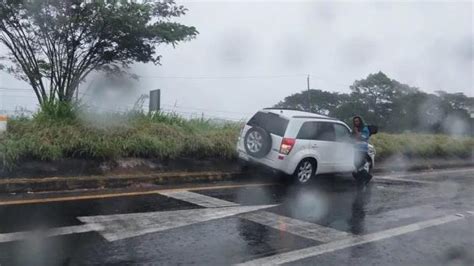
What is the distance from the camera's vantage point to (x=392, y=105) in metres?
14.6

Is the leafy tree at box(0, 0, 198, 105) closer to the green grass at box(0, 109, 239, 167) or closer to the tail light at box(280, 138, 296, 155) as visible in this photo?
the green grass at box(0, 109, 239, 167)

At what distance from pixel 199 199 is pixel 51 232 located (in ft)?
8.78

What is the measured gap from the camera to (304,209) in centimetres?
714

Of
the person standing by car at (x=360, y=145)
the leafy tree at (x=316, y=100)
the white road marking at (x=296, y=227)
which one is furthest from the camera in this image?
the leafy tree at (x=316, y=100)

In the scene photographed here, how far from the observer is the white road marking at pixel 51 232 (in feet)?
16.0

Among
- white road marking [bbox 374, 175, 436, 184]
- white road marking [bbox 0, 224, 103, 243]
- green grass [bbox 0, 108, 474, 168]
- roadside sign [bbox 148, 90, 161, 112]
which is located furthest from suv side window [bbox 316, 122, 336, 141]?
white road marking [bbox 0, 224, 103, 243]

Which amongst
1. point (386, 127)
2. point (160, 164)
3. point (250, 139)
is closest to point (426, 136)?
point (386, 127)

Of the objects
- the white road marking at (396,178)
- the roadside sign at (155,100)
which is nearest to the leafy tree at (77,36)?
the roadside sign at (155,100)

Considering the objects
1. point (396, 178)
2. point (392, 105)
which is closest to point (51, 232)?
point (396, 178)

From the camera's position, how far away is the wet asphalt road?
466 centimetres

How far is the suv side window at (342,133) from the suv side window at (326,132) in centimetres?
11

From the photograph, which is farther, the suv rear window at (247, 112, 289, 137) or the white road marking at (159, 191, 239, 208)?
the suv rear window at (247, 112, 289, 137)

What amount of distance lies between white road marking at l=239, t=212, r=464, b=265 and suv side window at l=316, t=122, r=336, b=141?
3272 mm

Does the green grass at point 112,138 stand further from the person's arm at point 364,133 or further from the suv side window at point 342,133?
the person's arm at point 364,133
